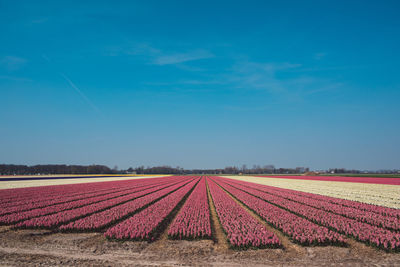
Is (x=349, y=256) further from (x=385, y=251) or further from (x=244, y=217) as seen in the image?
(x=244, y=217)

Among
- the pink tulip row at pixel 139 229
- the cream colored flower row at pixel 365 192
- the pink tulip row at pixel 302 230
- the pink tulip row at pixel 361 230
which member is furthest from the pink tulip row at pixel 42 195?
the cream colored flower row at pixel 365 192

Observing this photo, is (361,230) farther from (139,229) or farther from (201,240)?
(139,229)

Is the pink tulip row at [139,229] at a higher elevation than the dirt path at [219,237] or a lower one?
higher

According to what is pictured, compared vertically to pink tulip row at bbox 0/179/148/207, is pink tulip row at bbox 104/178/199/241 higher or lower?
higher

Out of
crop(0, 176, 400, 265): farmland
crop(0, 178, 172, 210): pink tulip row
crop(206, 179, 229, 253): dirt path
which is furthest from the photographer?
crop(0, 178, 172, 210): pink tulip row

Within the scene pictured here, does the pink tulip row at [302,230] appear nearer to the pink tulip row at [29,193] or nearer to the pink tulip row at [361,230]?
the pink tulip row at [361,230]

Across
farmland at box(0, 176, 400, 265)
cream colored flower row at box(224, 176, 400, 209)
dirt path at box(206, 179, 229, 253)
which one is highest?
farmland at box(0, 176, 400, 265)

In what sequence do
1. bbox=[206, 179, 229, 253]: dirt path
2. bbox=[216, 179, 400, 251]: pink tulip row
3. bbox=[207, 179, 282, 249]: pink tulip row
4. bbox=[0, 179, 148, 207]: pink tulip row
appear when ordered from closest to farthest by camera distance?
1. bbox=[216, 179, 400, 251]: pink tulip row
2. bbox=[207, 179, 282, 249]: pink tulip row
3. bbox=[206, 179, 229, 253]: dirt path
4. bbox=[0, 179, 148, 207]: pink tulip row

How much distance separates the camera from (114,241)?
384 inches

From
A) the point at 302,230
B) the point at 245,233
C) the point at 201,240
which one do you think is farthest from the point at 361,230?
the point at 201,240

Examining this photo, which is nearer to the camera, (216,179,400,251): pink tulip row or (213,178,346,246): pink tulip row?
(216,179,400,251): pink tulip row

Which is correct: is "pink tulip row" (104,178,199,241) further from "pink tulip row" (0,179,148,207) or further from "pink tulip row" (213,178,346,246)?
"pink tulip row" (0,179,148,207)

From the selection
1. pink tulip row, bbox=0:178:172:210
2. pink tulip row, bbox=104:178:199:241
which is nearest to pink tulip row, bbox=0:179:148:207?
pink tulip row, bbox=0:178:172:210

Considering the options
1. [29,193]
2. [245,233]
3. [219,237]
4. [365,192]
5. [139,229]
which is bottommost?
[365,192]
